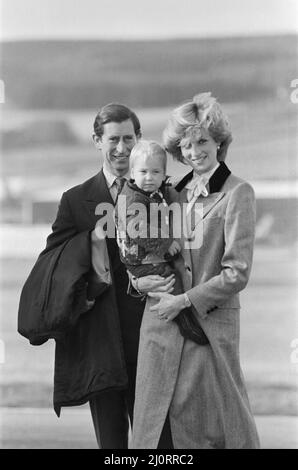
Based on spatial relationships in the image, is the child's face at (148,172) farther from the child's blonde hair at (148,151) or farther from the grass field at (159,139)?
the grass field at (159,139)

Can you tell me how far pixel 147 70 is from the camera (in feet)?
12.9

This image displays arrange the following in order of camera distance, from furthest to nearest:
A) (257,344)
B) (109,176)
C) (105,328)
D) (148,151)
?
(257,344) < (109,176) < (105,328) < (148,151)

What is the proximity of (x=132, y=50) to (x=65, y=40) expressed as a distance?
0.29m

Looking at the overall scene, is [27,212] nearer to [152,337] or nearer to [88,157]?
[88,157]

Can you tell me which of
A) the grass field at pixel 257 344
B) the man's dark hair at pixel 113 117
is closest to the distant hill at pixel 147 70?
the man's dark hair at pixel 113 117

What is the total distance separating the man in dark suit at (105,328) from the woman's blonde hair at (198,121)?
274 mm

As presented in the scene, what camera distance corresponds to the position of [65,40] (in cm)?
394

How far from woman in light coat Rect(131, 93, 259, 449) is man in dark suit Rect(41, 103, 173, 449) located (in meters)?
0.19

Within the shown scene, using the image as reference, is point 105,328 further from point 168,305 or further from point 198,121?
point 198,121

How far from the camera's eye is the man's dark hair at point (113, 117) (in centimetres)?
341

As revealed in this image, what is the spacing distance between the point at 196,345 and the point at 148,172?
62cm

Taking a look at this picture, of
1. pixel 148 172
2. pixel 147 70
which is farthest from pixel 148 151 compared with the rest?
pixel 147 70

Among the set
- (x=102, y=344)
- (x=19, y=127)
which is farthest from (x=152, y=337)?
(x=19, y=127)
